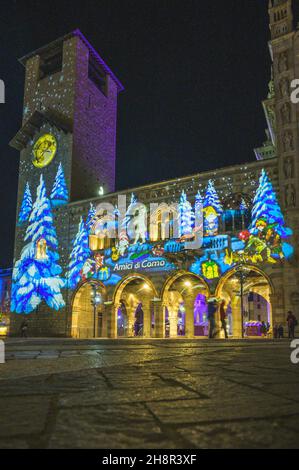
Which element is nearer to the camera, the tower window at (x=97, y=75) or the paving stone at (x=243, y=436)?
the paving stone at (x=243, y=436)

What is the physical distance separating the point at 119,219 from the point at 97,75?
17.6 m

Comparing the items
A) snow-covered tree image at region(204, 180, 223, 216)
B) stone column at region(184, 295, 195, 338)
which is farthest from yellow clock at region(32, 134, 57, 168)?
stone column at region(184, 295, 195, 338)

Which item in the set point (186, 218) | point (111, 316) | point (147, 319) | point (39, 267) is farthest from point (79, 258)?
point (186, 218)

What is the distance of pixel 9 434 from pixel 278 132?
2448 centimetres

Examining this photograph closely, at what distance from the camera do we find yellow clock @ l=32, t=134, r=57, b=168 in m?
35.1

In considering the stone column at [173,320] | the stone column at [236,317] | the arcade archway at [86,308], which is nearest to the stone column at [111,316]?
the arcade archway at [86,308]

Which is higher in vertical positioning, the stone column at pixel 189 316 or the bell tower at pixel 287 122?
the bell tower at pixel 287 122

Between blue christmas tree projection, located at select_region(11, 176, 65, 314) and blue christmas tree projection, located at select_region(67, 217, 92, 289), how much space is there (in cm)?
110

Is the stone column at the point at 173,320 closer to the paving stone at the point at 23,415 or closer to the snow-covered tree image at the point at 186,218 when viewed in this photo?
the snow-covered tree image at the point at 186,218

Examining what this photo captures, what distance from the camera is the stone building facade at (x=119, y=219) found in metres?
23.1

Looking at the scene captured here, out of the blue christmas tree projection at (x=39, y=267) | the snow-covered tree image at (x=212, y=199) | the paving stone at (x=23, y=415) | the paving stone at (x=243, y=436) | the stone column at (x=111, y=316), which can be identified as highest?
the snow-covered tree image at (x=212, y=199)

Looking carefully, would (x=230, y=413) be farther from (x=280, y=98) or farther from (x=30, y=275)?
(x=30, y=275)

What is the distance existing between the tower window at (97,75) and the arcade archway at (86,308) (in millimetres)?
19037

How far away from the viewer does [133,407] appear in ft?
7.84
